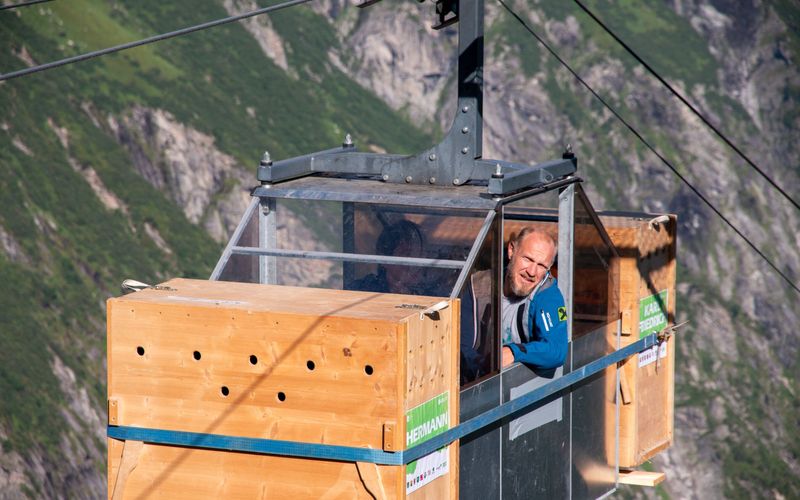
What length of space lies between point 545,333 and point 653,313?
2543 mm

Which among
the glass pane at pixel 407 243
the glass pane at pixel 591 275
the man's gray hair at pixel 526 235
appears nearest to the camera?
the glass pane at pixel 407 243

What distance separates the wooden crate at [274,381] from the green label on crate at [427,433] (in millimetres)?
51

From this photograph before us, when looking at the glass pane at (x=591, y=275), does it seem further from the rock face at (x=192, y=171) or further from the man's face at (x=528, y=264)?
the rock face at (x=192, y=171)

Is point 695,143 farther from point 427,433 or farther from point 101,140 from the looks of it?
point 427,433

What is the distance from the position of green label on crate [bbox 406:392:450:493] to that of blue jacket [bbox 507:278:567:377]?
1289 millimetres

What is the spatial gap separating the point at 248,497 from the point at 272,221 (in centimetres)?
232

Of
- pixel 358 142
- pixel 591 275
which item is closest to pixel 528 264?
pixel 591 275

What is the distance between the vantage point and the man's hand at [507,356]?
1022 centimetres

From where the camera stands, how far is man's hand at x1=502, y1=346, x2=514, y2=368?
1022 centimetres

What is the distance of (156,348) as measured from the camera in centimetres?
914

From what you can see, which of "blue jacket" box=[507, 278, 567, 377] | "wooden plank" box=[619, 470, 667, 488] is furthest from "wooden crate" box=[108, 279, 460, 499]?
"wooden plank" box=[619, 470, 667, 488]

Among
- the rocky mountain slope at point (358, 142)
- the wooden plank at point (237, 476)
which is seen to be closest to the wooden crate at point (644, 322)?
the wooden plank at point (237, 476)

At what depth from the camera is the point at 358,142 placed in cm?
5431

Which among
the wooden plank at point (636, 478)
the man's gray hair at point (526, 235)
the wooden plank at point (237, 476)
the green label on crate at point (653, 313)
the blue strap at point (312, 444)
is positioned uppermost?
the man's gray hair at point (526, 235)
